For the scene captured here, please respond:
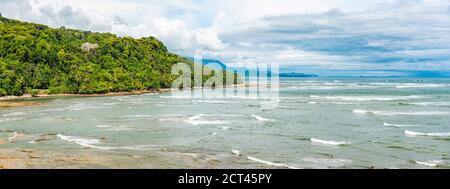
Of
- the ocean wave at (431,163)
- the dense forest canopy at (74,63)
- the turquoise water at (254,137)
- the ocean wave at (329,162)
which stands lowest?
the ocean wave at (431,163)

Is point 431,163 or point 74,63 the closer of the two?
point 431,163

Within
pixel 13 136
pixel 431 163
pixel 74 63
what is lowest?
pixel 431 163

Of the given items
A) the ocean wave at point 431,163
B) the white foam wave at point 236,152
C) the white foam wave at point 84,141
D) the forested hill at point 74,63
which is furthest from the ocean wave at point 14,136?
the forested hill at point 74,63

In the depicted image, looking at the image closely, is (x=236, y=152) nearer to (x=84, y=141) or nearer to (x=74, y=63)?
(x=84, y=141)

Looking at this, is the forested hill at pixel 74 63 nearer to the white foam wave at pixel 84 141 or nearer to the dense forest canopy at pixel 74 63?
the dense forest canopy at pixel 74 63

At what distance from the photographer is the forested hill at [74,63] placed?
302 ft

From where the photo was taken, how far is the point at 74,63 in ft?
354

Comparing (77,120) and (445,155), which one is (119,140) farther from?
(445,155)

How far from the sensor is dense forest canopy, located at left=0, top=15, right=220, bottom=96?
92.1 metres

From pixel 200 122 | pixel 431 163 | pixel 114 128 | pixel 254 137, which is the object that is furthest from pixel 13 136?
pixel 431 163
